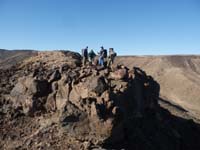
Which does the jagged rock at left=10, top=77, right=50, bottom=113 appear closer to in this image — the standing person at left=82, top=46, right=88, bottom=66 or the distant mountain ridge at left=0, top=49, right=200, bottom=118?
the standing person at left=82, top=46, right=88, bottom=66

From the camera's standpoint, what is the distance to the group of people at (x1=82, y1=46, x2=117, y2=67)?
25531 mm

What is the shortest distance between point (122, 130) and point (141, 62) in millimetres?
63829

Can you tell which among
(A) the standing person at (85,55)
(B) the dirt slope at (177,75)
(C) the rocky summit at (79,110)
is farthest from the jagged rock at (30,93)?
(B) the dirt slope at (177,75)

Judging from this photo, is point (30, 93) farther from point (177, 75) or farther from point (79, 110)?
point (177, 75)

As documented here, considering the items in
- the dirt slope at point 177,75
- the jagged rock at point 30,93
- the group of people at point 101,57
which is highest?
the group of people at point 101,57

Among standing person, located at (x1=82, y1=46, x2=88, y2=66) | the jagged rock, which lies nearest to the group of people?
standing person, located at (x1=82, y1=46, x2=88, y2=66)

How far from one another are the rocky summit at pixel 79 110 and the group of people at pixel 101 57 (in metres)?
0.73

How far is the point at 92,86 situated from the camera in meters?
22.1

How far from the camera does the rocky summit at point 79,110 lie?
20.8 metres

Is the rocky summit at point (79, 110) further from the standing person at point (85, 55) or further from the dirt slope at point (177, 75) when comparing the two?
the dirt slope at point (177, 75)

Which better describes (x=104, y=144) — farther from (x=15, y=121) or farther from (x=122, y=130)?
(x=15, y=121)

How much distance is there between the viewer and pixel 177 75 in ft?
230

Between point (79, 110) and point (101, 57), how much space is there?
17.7ft

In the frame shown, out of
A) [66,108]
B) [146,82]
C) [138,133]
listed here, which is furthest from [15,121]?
[146,82]
